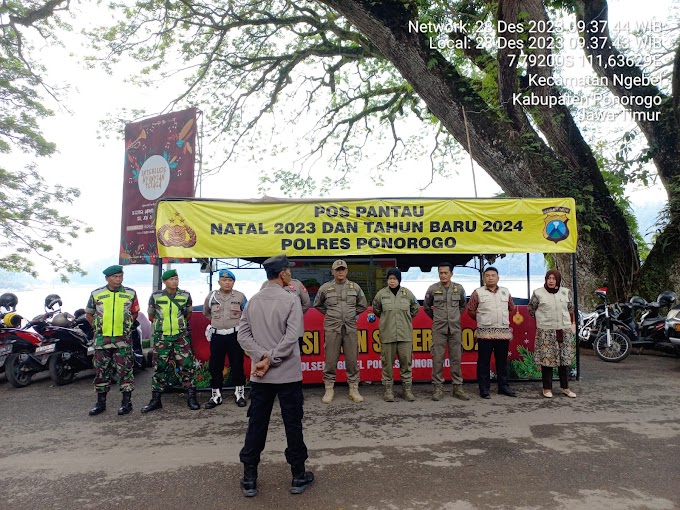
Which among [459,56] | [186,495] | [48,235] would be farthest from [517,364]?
[48,235]

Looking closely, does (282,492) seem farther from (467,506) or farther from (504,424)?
(504,424)

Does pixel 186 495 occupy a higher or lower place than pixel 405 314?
lower

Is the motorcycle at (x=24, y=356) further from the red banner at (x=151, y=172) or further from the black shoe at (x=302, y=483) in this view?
the black shoe at (x=302, y=483)

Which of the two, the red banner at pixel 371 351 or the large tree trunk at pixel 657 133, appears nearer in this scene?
the red banner at pixel 371 351

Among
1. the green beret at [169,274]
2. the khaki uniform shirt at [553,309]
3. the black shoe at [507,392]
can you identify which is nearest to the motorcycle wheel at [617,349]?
the khaki uniform shirt at [553,309]

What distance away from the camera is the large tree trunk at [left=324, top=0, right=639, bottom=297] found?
9.41 m

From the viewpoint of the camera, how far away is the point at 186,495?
3371 mm

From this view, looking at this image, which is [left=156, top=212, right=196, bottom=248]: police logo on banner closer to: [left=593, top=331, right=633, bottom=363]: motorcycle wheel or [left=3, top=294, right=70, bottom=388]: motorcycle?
[left=3, top=294, right=70, bottom=388]: motorcycle

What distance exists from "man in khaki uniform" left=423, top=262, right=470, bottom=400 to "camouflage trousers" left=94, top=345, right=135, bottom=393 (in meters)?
3.82

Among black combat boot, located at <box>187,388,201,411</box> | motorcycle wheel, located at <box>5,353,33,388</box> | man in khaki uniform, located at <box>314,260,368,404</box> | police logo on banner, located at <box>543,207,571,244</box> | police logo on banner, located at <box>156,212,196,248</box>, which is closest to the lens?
black combat boot, located at <box>187,388,201,411</box>

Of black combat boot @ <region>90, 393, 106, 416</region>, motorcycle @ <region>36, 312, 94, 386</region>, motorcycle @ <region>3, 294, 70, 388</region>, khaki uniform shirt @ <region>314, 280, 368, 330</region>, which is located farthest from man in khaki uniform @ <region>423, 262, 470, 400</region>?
motorcycle @ <region>3, 294, 70, 388</region>

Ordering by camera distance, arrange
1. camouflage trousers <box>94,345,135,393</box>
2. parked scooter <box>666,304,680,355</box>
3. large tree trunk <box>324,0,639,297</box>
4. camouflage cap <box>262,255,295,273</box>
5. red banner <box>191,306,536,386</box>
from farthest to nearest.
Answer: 1. large tree trunk <box>324,0,639,297</box>
2. parked scooter <box>666,304,680,355</box>
3. red banner <box>191,306,536,386</box>
4. camouflage trousers <box>94,345,135,393</box>
5. camouflage cap <box>262,255,295,273</box>

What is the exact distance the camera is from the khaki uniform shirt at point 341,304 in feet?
20.0

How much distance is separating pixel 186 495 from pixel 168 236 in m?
3.74
